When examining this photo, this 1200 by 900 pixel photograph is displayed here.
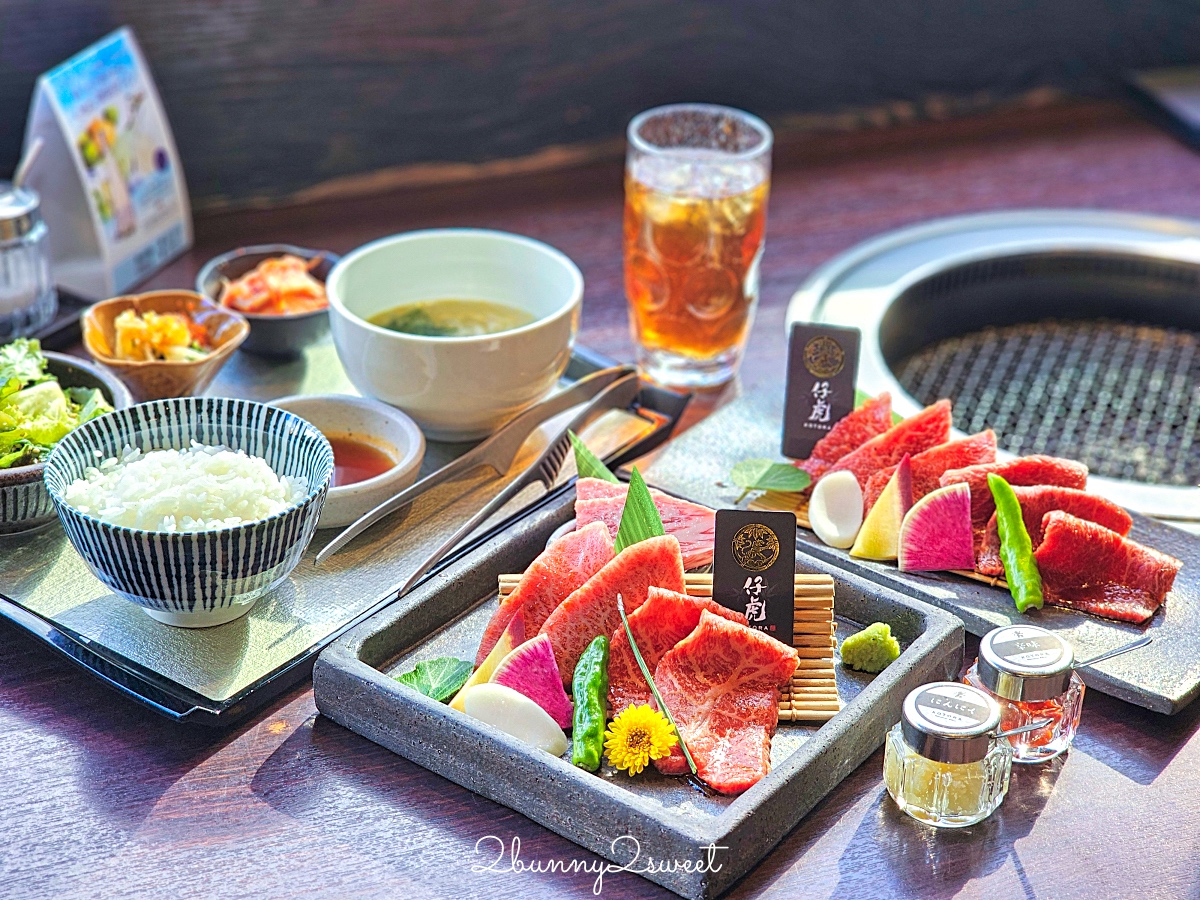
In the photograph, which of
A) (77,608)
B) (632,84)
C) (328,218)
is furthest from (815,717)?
(632,84)

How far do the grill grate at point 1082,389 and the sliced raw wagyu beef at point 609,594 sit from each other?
2.78 ft

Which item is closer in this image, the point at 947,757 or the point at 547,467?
the point at 947,757

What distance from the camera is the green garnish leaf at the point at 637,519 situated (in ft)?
4.13

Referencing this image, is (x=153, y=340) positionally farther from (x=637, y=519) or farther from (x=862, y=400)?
(x=862, y=400)

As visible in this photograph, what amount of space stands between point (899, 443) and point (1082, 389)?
0.74 m

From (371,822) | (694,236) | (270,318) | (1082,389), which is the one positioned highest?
(694,236)

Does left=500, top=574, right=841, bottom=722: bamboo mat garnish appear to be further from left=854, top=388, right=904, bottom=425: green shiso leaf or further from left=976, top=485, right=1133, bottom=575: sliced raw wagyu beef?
left=854, top=388, right=904, bottom=425: green shiso leaf

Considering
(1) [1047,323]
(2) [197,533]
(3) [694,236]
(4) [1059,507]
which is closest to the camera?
(2) [197,533]

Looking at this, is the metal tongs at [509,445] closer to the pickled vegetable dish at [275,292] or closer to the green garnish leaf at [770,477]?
the green garnish leaf at [770,477]

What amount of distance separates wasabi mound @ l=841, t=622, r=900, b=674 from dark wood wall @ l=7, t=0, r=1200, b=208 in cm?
149

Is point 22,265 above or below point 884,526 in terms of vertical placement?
Result: above

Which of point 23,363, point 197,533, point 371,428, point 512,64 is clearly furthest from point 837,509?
point 512,64

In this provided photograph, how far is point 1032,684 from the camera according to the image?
3.52 ft

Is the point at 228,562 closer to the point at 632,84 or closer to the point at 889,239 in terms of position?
the point at 889,239
